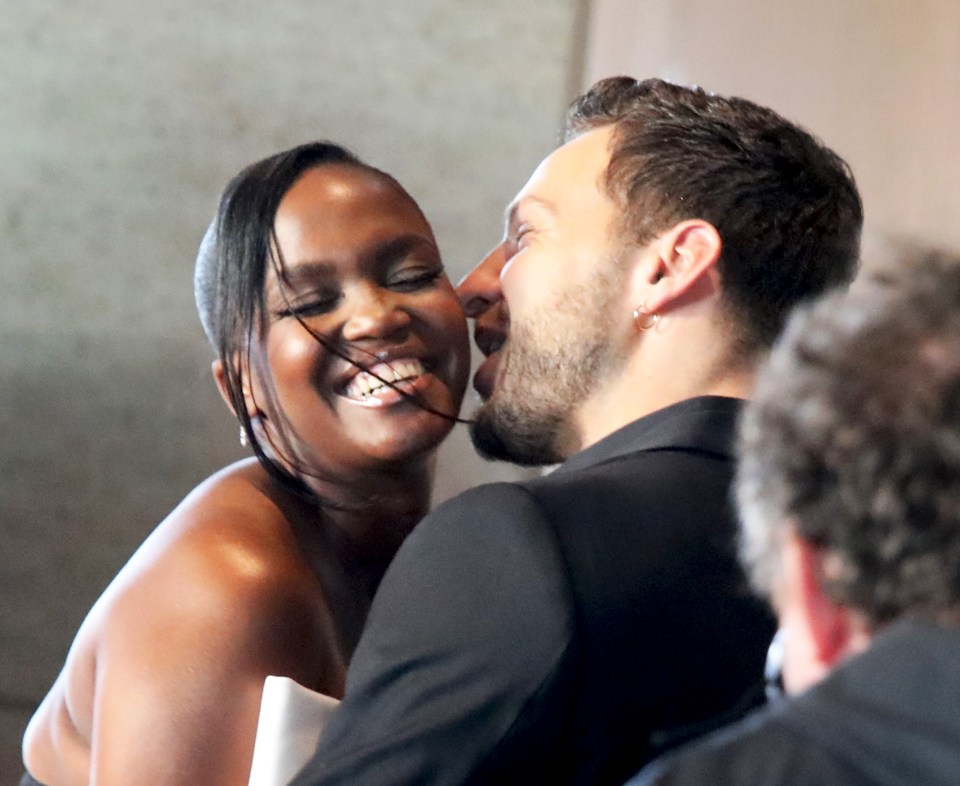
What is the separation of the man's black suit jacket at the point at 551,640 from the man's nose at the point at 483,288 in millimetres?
577

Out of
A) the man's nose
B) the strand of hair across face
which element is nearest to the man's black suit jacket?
the strand of hair across face

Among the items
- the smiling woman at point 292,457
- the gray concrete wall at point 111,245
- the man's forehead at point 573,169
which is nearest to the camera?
the smiling woman at point 292,457

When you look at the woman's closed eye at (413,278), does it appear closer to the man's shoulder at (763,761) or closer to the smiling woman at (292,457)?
the smiling woman at (292,457)

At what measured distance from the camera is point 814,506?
62 cm

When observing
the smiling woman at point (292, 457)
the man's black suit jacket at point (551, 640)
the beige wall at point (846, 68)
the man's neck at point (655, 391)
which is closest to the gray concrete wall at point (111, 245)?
the beige wall at point (846, 68)

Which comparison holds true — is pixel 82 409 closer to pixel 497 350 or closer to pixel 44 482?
pixel 44 482

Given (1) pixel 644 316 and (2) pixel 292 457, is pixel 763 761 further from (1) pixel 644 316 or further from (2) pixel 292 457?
(2) pixel 292 457

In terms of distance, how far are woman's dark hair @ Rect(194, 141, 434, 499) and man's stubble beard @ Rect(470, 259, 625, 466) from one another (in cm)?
21

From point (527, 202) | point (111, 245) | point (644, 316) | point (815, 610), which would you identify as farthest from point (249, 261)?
point (111, 245)

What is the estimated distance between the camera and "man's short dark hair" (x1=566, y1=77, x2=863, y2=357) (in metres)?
1.33

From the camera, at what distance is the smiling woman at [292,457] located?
1.27 m

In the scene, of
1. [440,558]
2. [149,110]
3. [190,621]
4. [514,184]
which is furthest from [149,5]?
[440,558]

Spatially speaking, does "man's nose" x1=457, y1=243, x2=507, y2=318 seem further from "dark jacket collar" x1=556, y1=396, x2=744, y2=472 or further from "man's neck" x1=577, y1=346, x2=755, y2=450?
"dark jacket collar" x1=556, y1=396, x2=744, y2=472

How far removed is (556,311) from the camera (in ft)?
4.45
